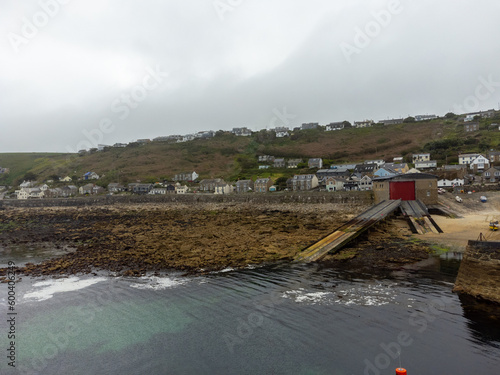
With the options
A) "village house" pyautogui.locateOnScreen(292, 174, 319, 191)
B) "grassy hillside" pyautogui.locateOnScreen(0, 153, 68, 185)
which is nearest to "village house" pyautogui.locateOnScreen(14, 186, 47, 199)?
"grassy hillside" pyautogui.locateOnScreen(0, 153, 68, 185)

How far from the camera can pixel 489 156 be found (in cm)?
6625

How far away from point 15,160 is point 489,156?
207 metres

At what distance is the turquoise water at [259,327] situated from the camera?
9.11 meters

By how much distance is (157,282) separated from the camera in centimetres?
1669

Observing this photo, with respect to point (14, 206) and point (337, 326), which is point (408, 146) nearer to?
point (337, 326)

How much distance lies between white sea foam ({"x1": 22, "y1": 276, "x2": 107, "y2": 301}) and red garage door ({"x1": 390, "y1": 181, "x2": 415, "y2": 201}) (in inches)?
1460

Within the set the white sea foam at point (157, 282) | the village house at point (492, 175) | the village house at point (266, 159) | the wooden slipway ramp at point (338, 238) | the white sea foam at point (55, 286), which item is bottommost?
the white sea foam at point (55, 286)

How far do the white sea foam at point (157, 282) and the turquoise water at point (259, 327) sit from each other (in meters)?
0.12

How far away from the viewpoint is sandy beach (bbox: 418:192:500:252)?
21938 millimetres

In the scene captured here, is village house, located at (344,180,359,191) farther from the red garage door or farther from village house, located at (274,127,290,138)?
village house, located at (274,127,290,138)

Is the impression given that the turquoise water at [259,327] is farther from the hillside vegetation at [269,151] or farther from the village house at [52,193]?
the village house at [52,193]

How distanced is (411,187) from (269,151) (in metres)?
76.2

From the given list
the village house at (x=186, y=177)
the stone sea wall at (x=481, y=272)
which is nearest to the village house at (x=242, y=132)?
the village house at (x=186, y=177)

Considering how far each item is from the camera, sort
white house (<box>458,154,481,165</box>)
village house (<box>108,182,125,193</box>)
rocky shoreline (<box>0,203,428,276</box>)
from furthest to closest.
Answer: village house (<box>108,182,125,193</box>) < white house (<box>458,154,481,165</box>) < rocky shoreline (<box>0,203,428,276</box>)
